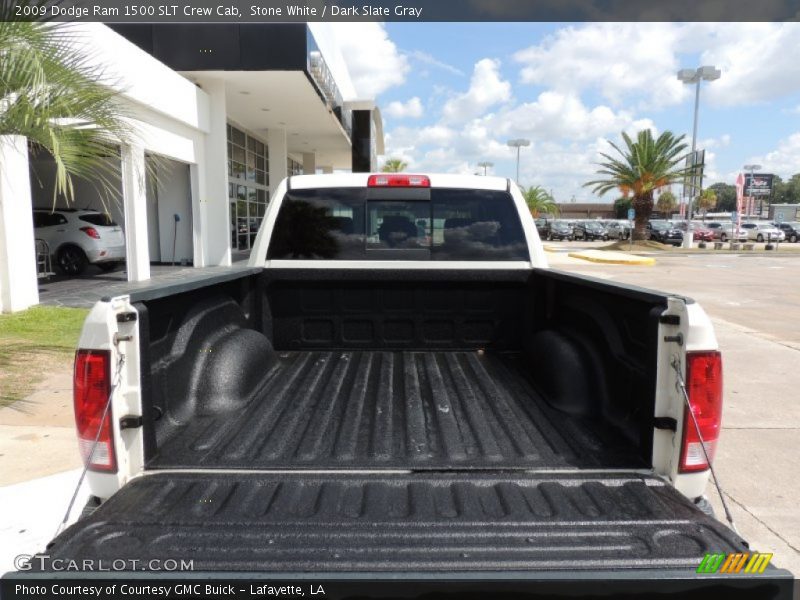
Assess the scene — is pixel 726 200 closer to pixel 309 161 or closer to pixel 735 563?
pixel 309 161

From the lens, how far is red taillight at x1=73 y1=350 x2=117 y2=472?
204 centimetres

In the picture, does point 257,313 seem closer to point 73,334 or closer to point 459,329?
point 459,329

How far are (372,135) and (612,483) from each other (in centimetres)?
3053

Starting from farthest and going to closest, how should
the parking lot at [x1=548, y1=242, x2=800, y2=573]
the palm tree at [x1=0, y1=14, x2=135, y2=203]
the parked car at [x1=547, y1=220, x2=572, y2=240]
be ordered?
the parked car at [x1=547, y1=220, x2=572, y2=240]
the palm tree at [x1=0, y1=14, x2=135, y2=203]
the parking lot at [x1=548, y1=242, x2=800, y2=573]

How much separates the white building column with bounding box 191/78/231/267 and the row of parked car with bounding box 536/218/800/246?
25.3m

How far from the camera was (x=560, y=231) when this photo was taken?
53.8m

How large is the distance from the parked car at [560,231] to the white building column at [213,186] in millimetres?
41162

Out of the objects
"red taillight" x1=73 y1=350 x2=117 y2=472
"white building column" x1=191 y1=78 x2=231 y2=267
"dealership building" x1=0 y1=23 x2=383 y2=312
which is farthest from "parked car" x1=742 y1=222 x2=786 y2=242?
"red taillight" x1=73 y1=350 x2=117 y2=472

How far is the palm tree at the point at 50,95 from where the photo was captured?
213 inches

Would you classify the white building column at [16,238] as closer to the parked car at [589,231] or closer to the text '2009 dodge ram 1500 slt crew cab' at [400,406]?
the text '2009 dodge ram 1500 slt crew cab' at [400,406]

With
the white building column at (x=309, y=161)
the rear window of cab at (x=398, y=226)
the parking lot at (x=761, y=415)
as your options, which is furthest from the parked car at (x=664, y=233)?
the rear window of cab at (x=398, y=226)

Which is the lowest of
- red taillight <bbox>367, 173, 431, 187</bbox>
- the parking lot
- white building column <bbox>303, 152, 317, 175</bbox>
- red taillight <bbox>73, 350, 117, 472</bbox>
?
the parking lot

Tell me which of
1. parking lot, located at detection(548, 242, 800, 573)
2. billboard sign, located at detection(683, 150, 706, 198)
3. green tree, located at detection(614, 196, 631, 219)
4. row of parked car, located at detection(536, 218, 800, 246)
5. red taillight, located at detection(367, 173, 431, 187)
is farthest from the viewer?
green tree, located at detection(614, 196, 631, 219)

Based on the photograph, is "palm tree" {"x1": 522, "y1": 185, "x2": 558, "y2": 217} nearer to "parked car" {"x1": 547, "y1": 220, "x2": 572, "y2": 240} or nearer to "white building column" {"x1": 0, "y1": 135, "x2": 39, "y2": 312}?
"parked car" {"x1": 547, "y1": 220, "x2": 572, "y2": 240}
